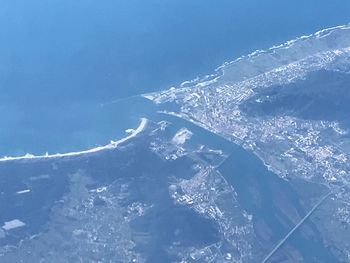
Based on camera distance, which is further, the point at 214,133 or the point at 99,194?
the point at 214,133

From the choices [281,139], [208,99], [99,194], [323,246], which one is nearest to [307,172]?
[281,139]

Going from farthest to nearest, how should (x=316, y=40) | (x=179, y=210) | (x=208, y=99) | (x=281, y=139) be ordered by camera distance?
(x=316, y=40), (x=208, y=99), (x=281, y=139), (x=179, y=210)

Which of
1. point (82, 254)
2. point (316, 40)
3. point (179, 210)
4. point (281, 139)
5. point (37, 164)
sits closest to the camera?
point (82, 254)

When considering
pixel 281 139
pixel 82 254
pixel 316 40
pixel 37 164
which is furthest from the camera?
pixel 316 40

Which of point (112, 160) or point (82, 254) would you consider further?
point (112, 160)

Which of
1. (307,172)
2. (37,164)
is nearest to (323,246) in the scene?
(307,172)

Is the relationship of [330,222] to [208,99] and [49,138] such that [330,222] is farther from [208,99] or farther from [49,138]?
[49,138]

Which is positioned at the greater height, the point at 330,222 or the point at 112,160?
the point at 112,160

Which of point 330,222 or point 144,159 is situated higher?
point 144,159

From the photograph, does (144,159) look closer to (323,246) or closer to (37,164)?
(37,164)
